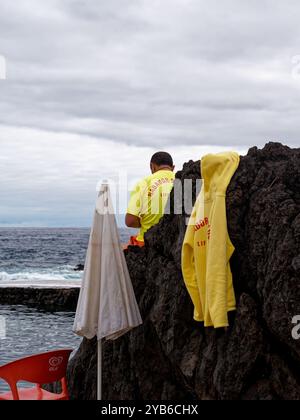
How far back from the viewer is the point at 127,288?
6.95 m

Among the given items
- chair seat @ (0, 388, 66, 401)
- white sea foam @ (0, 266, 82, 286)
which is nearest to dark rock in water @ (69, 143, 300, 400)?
chair seat @ (0, 388, 66, 401)

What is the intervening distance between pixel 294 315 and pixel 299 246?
0.50m

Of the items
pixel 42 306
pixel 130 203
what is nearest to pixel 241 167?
pixel 130 203

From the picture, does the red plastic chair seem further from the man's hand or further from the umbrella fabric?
the man's hand

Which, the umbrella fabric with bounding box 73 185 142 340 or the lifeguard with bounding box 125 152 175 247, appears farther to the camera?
the lifeguard with bounding box 125 152 175 247

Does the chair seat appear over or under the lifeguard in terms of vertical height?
under

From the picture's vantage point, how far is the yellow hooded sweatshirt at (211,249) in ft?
19.9

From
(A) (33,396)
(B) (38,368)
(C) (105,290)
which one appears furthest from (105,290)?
(A) (33,396)

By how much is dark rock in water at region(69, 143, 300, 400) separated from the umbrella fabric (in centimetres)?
39

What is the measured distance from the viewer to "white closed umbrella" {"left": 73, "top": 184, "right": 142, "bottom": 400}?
6.81 m

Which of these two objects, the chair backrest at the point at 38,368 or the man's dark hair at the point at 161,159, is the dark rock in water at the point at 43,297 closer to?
the man's dark hair at the point at 161,159

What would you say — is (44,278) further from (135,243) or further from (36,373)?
(36,373)

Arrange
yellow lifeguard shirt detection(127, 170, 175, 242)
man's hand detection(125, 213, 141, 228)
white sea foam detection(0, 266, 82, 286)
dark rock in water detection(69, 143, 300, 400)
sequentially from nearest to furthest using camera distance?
1. dark rock in water detection(69, 143, 300, 400)
2. yellow lifeguard shirt detection(127, 170, 175, 242)
3. man's hand detection(125, 213, 141, 228)
4. white sea foam detection(0, 266, 82, 286)
